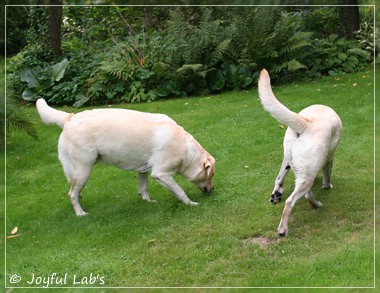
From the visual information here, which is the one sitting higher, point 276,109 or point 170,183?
point 276,109

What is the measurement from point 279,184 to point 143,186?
126cm

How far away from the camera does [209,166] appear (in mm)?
4793

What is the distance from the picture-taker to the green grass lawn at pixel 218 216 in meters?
3.30

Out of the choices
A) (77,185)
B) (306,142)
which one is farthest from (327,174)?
(77,185)

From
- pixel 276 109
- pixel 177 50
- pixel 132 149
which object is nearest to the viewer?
pixel 276 109

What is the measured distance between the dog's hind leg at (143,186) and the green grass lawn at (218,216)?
0.09 m

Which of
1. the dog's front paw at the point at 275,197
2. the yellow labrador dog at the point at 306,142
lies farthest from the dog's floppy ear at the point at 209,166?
the yellow labrador dog at the point at 306,142

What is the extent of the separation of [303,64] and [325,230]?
1.25 m

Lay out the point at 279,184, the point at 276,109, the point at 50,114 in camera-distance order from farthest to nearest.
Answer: the point at 279,184 → the point at 50,114 → the point at 276,109

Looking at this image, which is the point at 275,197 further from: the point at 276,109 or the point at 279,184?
the point at 276,109

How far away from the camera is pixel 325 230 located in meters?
3.77

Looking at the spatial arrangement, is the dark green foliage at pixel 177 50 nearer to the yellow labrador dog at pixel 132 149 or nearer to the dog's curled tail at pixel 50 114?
the dog's curled tail at pixel 50 114

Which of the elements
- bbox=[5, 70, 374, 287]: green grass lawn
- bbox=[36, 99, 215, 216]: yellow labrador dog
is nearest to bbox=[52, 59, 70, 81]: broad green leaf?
bbox=[5, 70, 374, 287]: green grass lawn

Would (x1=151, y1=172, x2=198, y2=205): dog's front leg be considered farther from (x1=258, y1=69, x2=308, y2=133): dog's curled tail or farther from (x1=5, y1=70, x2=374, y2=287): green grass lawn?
(x1=258, y1=69, x2=308, y2=133): dog's curled tail
